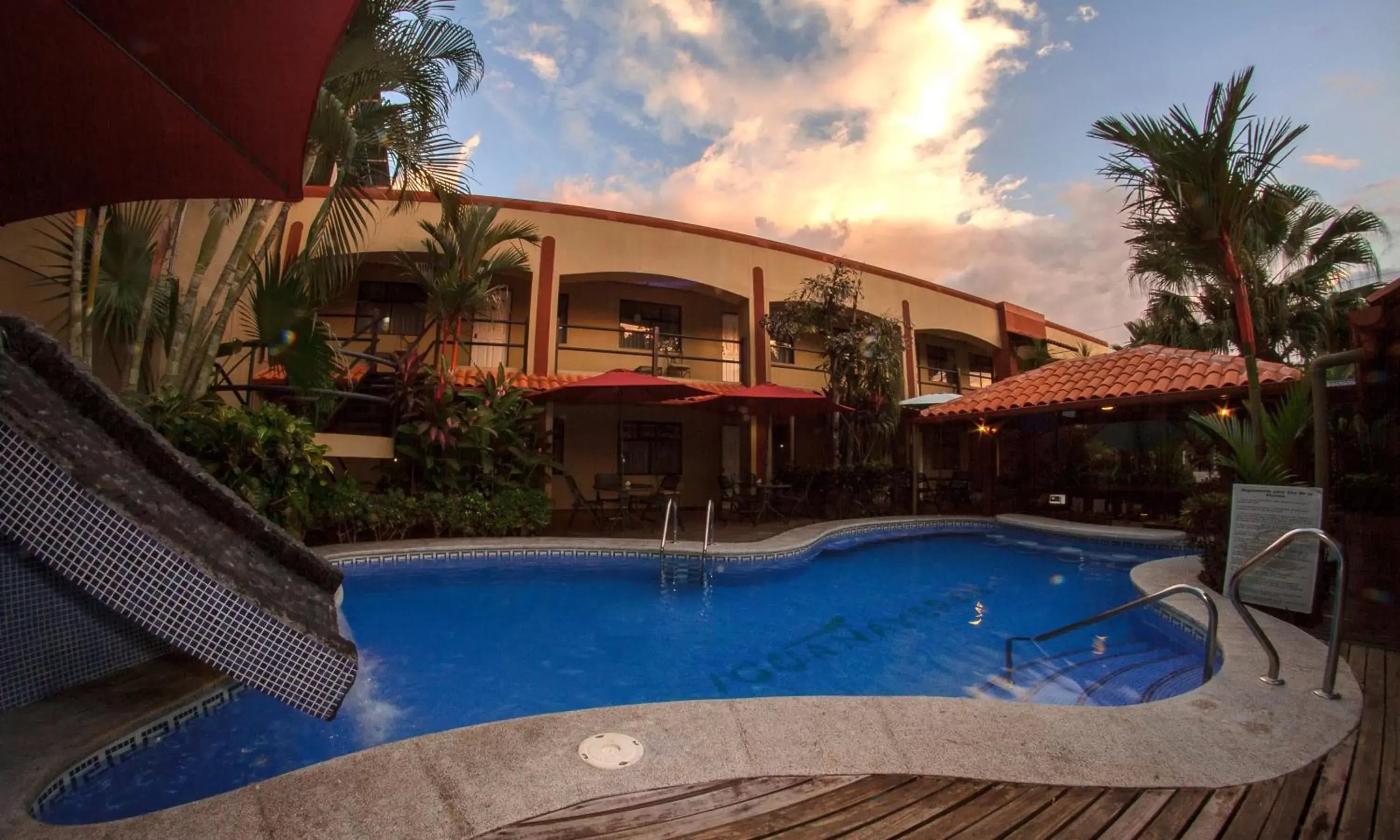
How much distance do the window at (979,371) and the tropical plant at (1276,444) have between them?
49.0 feet

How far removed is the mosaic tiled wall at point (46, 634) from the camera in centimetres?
255

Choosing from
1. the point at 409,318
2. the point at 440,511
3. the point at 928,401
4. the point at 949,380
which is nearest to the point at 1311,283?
the point at 928,401

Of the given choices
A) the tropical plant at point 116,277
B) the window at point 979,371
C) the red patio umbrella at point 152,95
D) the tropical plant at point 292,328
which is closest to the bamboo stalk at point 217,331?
the tropical plant at point 116,277

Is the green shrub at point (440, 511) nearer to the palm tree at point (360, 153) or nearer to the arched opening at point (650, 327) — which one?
the palm tree at point (360, 153)

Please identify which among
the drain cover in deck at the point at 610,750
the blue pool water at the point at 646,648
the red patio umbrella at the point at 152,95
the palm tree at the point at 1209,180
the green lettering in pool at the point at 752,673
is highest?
the palm tree at the point at 1209,180

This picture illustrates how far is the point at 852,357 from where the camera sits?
11.8 metres

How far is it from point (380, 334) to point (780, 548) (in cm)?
1005

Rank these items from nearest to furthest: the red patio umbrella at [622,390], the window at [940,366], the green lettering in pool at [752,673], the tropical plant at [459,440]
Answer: the green lettering in pool at [752,673]
the tropical plant at [459,440]
the red patio umbrella at [622,390]
the window at [940,366]

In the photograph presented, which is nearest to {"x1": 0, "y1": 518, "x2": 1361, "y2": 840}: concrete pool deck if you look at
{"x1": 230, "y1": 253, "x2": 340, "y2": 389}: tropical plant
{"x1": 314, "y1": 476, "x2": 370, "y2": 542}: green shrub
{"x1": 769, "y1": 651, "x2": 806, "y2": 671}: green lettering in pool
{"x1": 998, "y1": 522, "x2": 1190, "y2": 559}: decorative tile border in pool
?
{"x1": 769, "y1": 651, "x2": 806, "y2": 671}: green lettering in pool

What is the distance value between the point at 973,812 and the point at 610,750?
129cm

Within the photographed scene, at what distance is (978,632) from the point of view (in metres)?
5.76

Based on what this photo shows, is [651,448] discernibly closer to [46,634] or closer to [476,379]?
[476,379]

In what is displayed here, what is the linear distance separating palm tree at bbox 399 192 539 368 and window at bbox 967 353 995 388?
50.6 ft

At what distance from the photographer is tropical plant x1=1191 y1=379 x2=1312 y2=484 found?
5137mm
